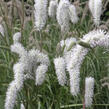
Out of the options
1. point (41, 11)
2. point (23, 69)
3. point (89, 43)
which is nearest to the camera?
point (89, 43)

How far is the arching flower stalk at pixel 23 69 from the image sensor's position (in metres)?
1.94

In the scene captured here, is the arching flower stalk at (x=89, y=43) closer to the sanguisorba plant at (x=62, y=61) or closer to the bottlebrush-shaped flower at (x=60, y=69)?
the sanguisorba plant at (x=62, y=61)

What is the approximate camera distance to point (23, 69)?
1964mm

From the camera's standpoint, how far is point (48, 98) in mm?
2904

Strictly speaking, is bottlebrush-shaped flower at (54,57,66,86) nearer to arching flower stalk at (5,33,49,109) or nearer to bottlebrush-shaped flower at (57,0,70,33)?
arching flower stalk at (5,33,49,109)

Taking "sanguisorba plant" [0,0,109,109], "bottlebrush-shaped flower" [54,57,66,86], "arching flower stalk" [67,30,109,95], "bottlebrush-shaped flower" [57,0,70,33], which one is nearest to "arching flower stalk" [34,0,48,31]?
"sanguisorba plant" [0,0,109,109]

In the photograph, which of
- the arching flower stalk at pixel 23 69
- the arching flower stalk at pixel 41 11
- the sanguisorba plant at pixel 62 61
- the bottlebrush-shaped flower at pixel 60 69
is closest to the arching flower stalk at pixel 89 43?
the sanguisorba plant at pixel 62 61

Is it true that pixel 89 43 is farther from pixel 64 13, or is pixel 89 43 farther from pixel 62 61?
pixel 64 13

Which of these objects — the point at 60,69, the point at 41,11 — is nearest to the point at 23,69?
the point at 60,69

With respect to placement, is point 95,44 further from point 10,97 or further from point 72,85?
point 10,97

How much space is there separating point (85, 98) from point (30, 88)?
1.46 feet

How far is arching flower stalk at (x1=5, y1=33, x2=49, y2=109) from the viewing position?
6.36 ft

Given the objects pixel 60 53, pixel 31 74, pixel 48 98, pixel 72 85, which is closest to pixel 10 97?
pixel 31 74

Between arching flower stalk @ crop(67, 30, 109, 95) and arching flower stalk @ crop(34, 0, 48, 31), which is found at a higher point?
arching flower stalk @ crop(34, 0, 48, 31)
